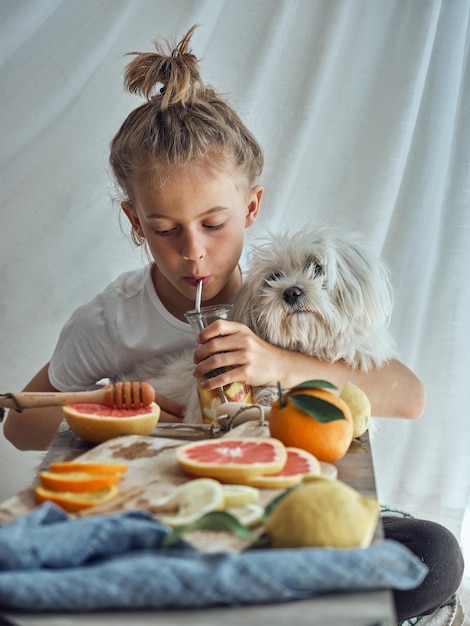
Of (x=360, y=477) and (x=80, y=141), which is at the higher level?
(x=80, y=141)

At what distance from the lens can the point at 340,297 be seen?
4.98ft

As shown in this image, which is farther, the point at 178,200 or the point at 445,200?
the point at 445,200

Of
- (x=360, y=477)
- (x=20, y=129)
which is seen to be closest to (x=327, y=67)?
(x=20, y=129)

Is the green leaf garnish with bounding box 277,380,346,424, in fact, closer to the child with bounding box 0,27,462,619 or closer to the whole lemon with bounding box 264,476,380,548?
the whole lemon with bounding box 264,476,380,548

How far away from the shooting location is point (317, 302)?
1483 millimetres

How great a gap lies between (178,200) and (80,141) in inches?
35.1

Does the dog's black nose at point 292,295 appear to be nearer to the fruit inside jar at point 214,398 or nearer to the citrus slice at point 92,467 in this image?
the fruit inside jar at point 214,398

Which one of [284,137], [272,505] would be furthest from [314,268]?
[284,137]

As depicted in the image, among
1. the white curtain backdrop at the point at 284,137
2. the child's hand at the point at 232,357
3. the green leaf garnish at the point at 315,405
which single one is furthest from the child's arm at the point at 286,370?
the white curtain backdrop at the point at 284,137

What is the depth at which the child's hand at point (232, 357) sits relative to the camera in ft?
4.28

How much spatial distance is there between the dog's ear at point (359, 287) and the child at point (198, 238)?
110mm

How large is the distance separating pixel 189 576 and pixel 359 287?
94cm

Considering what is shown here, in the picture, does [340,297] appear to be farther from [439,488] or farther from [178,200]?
[439,488]

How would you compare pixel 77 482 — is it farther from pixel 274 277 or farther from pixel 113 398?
pixel 274 277
